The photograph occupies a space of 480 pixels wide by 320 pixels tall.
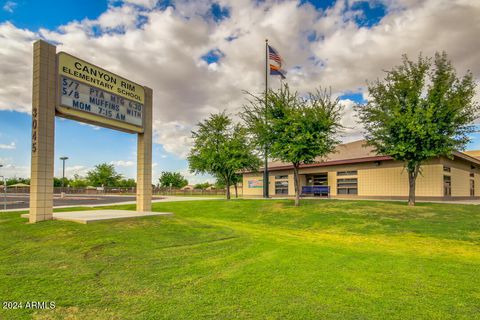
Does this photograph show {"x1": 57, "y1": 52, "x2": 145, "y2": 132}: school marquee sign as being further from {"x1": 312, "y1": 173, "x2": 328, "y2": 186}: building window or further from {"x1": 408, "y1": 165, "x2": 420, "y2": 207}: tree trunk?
{"x1": 312, "y1": 173, "x2": 328, "y2": 186}: building window

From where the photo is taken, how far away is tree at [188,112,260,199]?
1144 inches

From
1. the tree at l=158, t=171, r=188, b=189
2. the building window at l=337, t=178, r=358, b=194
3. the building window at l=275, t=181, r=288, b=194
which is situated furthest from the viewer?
the tree at l=158, t=171, r=188, b=189

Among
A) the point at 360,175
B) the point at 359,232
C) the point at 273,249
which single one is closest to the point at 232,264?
the point at 273,249

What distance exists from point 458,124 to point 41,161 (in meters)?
22.9

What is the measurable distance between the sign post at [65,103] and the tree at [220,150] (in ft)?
46.1

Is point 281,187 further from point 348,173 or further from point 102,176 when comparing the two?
point 102,176

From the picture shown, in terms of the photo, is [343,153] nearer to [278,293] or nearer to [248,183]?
[248,183]

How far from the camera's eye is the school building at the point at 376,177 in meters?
25.7

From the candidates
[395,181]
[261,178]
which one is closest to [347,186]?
[395,181]

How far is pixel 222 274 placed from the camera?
20.0 feet

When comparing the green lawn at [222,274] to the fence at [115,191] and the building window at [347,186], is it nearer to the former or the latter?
the building window at [347,186]

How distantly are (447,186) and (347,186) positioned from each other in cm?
893

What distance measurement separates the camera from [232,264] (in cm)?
686

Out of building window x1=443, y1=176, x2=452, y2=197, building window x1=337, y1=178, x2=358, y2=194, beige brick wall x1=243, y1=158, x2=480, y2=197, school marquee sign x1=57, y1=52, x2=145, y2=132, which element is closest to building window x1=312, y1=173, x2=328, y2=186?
beige brick wall x1=243, y1=158, x2=480, y2=197
